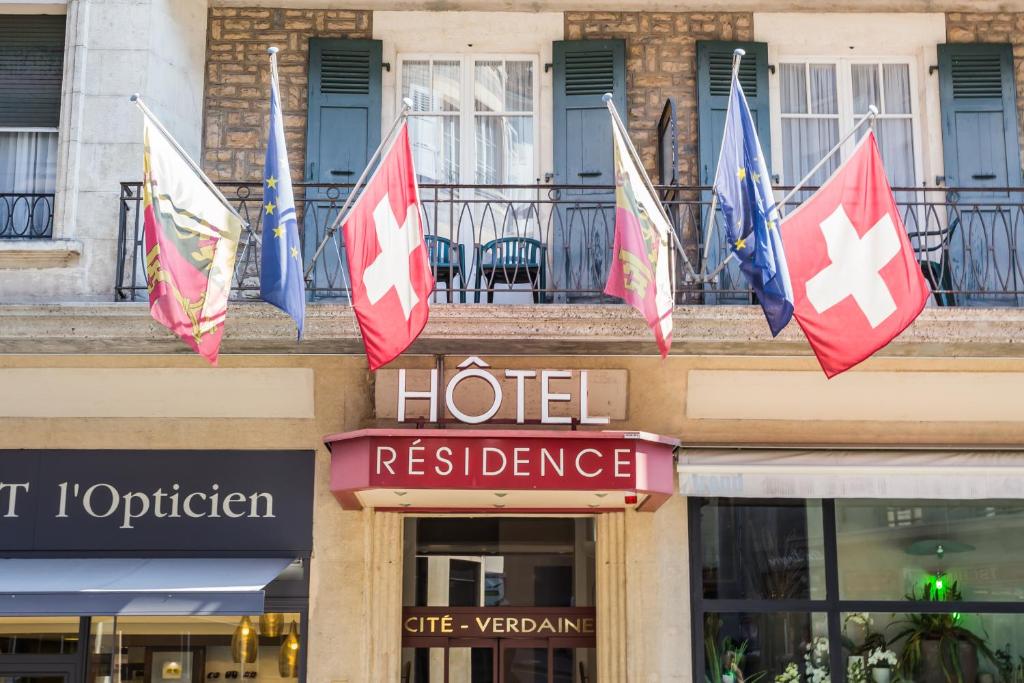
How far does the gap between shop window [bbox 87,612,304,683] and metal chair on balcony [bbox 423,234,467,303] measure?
2.73 metres

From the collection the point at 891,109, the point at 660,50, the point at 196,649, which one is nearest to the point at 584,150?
the point at 660,50

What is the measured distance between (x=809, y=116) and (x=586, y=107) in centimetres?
194

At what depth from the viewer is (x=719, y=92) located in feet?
34.4

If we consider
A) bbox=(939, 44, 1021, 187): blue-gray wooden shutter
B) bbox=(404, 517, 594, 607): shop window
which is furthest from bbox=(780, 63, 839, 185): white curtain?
bbox=(404, 517, 594, 607): shop window

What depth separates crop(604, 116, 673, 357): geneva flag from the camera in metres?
8.05

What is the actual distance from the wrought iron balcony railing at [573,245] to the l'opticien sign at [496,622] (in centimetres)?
244

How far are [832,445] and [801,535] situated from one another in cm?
77

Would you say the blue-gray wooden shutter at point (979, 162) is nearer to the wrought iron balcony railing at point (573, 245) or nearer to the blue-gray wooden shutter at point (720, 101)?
the wrought iron balcony railing at point (573, 245)

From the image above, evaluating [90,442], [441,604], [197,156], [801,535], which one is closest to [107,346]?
[90,442]

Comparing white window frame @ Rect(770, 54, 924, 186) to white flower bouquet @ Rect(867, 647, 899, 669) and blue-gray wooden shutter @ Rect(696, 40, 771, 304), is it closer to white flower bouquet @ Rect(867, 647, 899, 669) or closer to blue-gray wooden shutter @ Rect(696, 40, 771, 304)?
blue-gray wooden shutter @ Rect(696, 40, 771, 304)

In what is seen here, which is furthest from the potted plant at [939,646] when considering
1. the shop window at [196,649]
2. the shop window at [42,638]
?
the shop window at [42,638]

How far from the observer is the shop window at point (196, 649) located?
937 cm

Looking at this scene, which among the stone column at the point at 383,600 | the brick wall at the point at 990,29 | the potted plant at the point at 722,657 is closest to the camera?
the stone column at the point at 383,600

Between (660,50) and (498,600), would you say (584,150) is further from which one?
(498,600)
